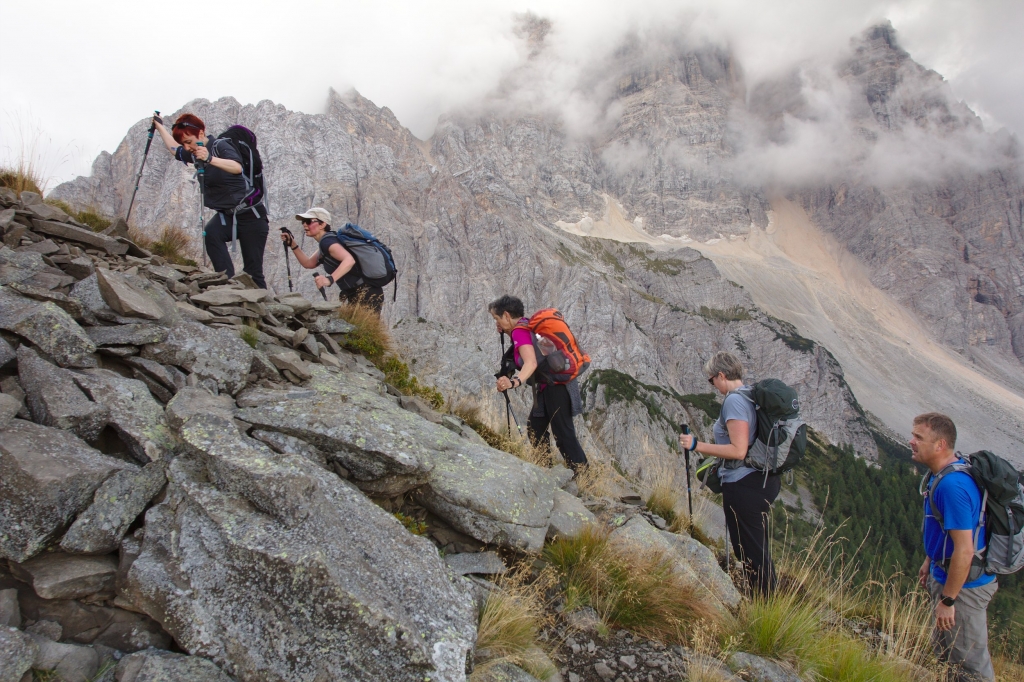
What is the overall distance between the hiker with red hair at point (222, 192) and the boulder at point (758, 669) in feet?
23.6

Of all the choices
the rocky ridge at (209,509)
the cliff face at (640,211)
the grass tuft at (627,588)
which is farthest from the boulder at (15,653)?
the cliff face at (640,211)

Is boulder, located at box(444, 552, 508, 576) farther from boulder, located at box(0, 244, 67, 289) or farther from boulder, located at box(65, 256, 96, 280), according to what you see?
boulder, located at box(65, 256, 96, 280)

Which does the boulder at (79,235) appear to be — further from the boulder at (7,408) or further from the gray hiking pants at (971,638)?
the gray hiking pants at (971,638)

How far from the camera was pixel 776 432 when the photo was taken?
5.14 metres

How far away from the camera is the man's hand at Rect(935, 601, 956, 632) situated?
4.90m

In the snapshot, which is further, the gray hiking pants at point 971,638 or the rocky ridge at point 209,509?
the gray hiking pants at point 971,638

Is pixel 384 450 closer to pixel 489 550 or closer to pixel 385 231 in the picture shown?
pixel 489 550

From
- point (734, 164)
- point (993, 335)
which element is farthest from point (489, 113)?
point (993, 335)

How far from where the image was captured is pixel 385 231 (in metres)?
87.2

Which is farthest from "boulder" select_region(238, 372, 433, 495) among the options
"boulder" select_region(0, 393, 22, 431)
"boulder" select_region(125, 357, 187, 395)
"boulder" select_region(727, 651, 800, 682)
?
"boulder" select_region(727, 651, 800, 682)

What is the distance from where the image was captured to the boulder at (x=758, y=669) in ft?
13.2

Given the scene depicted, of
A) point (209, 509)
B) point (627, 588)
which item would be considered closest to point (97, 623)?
point (209, 509)

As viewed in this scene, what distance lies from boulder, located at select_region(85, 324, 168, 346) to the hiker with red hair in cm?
A: 293

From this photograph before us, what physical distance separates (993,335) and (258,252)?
179 meters
